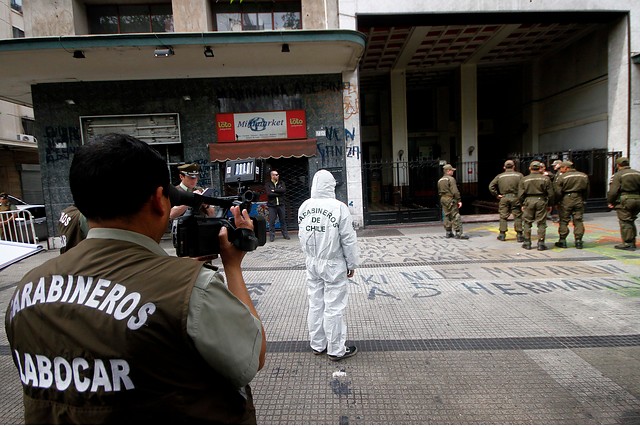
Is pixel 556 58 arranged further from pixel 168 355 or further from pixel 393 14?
pixel 168 355

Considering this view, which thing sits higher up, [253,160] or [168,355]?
Answer: [253,160]

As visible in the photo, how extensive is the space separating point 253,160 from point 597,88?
52.4 feet

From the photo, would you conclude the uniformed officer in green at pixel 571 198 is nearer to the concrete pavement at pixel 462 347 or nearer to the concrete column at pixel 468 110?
the concrete pavement at pixel 462 347

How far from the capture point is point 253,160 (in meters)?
2.02

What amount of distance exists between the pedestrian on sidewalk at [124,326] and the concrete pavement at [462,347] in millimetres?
1859

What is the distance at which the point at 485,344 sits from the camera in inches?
144

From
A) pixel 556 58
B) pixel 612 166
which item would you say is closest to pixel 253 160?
pixel 612 166

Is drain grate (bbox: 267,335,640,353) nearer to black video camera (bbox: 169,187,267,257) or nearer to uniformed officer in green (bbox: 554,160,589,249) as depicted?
black video camera (bbox: 169,187,267,257)

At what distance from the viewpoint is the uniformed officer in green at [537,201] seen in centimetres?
767

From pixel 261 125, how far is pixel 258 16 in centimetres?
329

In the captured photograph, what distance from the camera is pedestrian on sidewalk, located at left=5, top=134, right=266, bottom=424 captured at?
1.01 metres

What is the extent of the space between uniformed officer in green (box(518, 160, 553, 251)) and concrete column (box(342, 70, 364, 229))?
468cm

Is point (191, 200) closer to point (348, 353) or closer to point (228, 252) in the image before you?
point (228, 252)

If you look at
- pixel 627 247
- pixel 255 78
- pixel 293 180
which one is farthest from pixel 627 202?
pixel 255 78
